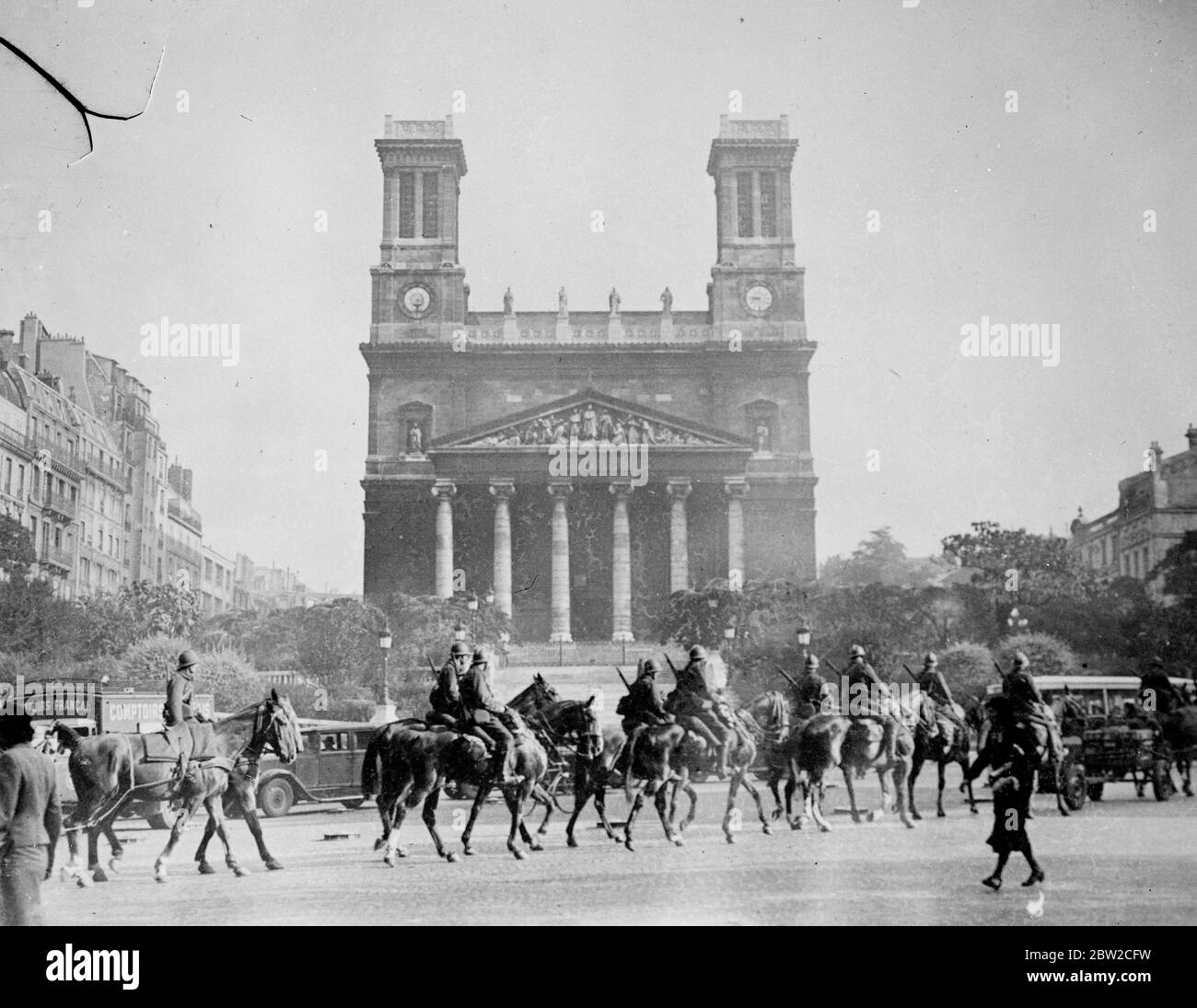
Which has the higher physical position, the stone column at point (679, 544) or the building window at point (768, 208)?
the building window at point (768, 208)

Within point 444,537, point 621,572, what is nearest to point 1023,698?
point 621,572

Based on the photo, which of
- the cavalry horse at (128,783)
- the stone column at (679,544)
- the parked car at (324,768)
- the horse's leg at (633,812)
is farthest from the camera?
the stone column at (679,544)

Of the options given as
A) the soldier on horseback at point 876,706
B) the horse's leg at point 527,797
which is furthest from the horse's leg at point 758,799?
the horse's leg at point 527,797

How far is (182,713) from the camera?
10.4m

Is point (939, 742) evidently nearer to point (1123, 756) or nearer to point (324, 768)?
point (1123, 756)

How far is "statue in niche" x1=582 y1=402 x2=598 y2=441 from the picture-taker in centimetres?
1714

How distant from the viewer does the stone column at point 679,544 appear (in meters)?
15.5

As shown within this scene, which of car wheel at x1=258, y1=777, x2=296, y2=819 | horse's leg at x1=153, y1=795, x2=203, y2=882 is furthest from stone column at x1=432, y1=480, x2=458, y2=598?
horse's leg at x1=153, y1=795, x2=203, y2=882

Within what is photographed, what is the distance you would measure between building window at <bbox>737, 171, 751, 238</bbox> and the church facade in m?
0.03

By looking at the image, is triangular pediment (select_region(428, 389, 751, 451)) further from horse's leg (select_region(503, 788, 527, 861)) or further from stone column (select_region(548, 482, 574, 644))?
horse's leg (select_region(503, 788, 527, 861))

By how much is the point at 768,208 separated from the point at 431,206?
3.91 m

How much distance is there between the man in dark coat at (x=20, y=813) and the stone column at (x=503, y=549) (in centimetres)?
766

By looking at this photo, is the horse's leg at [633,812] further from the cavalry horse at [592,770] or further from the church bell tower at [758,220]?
the church bell tower at [758,220]
